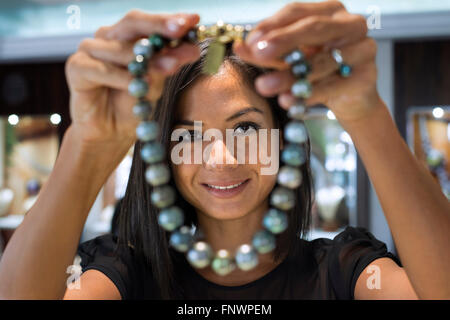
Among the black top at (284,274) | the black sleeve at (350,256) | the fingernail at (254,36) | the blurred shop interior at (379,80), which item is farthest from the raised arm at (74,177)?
the blurred shop interior at (379,80)

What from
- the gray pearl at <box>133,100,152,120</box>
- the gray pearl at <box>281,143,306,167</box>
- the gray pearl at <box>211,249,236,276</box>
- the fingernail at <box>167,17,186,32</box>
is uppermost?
the fingernail at <box>167,17,186,32</box>

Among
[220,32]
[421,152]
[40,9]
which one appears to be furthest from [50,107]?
[220,32]

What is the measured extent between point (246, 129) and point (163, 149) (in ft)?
0.84

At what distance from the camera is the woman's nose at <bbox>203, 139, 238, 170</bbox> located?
66 cm

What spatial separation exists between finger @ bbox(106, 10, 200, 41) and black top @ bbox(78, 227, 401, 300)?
45 centimetres

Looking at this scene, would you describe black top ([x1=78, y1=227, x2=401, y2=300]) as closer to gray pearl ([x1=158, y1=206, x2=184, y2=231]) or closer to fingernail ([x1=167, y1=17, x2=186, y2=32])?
gray pearl ([x1=158, y1=206, x2=184, y2=231])

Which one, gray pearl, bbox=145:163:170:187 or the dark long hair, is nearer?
gray pearl, bbox=145:163:170:187

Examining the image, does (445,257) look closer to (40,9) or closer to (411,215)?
(411,215)

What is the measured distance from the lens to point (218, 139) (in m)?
0.66

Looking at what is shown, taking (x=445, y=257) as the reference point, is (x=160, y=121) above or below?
above

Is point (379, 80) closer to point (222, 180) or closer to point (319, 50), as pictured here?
point (222, 180)

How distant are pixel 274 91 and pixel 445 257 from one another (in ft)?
0.94

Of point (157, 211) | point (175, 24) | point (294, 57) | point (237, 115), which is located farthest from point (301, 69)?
point (157, 211)

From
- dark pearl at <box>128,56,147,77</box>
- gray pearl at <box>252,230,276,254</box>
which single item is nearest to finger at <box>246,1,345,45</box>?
dark pearl at <box>128,56,147,77</box>
